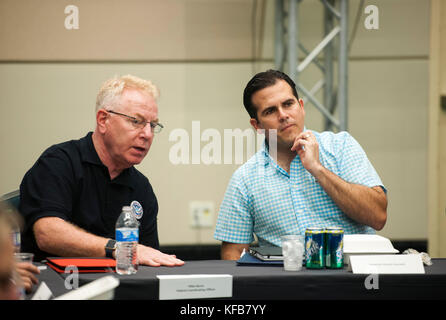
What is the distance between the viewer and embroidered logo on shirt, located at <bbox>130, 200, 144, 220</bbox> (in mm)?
1979

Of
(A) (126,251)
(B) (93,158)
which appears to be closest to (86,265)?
(A) (126,251)

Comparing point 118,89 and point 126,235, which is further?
point 118,89

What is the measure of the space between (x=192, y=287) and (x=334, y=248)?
0.42 metres

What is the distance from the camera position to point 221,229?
2018mm

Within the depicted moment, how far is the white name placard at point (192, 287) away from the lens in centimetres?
122

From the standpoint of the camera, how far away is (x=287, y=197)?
1.96m

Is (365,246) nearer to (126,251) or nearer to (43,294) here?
(126,251)

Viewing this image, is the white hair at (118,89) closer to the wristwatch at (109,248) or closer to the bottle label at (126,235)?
the wristwatch at (109,248)

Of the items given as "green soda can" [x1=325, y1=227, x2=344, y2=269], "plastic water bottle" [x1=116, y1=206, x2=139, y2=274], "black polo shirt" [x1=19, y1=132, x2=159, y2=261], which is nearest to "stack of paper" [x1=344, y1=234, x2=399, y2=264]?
"green soda can" [x1=325, y1=227, x2=344, y2=269]

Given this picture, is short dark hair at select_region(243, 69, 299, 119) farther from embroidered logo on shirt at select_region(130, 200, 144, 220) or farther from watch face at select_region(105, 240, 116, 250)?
watch face at select_region(105, 240, 116, 250)

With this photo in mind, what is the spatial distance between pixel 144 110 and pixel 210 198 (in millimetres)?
2160

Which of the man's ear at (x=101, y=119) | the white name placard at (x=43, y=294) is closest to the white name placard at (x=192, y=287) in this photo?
the white name placard at (x=43, y=294)
